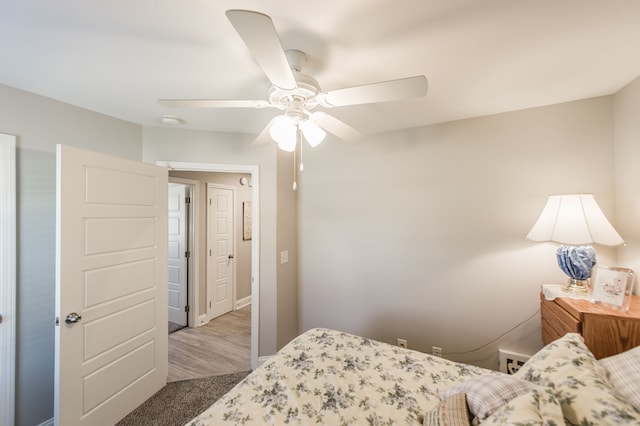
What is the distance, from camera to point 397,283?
2.56 m

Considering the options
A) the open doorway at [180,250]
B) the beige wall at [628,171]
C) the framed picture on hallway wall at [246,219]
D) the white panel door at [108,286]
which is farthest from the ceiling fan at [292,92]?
the framed picture on hallway wall at [246,219]

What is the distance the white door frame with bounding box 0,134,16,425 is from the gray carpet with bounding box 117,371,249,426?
2.39ft

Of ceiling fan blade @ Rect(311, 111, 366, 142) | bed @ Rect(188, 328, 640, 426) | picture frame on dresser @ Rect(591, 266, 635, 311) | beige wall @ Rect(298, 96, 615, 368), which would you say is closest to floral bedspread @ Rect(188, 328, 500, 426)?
bed @ Rect(188, 328, 640, 426)

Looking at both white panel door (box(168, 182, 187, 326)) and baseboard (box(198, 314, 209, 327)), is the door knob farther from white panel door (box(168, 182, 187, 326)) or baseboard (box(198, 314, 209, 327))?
baseboard (box(198, 314, 209, 327))

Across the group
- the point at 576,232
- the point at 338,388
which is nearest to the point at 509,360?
the point at 576,232

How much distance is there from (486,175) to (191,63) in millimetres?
2348

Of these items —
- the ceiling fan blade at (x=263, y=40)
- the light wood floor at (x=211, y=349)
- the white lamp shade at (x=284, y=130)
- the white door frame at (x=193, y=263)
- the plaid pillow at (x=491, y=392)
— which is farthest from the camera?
the white door frame at (x=193, y=263)

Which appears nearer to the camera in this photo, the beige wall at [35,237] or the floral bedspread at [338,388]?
the floral bedspread at [338,388]

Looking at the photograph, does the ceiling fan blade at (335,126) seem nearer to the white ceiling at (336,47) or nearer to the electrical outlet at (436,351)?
the white ceiling at (336,47)

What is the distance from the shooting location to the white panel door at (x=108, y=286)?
1643mm

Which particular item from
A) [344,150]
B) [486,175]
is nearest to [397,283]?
[486,175]

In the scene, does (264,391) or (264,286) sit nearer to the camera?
(264,391)

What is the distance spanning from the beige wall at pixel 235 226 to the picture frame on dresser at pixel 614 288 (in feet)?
13.2

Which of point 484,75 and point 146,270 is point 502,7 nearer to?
point 484,75
